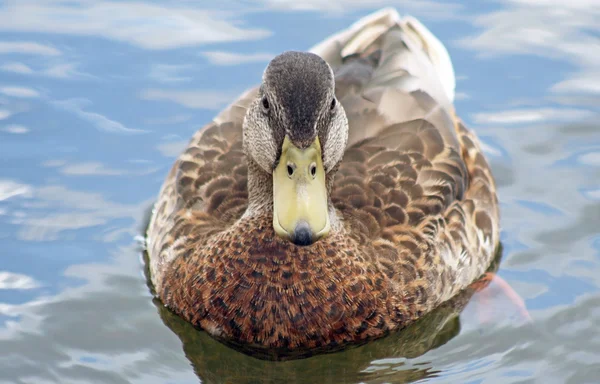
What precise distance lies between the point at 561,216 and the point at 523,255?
1.83 feet

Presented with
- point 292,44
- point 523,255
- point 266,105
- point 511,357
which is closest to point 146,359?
point 266,105

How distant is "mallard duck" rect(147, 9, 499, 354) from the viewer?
6172 millimetres

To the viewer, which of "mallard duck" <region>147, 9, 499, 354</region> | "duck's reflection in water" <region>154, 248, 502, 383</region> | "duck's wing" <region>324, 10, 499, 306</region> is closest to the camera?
"mallard duck" <region>147, 9, 499, 354</region>

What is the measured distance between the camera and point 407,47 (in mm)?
8438

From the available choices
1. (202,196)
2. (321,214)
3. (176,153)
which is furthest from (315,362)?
(176,153)

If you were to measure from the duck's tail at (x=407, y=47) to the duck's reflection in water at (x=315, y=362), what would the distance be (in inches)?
82.3

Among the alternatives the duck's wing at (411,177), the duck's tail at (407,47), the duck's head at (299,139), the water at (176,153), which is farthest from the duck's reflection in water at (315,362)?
the duck's tail at (407,47)

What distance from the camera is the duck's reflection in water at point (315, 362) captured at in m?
6.54

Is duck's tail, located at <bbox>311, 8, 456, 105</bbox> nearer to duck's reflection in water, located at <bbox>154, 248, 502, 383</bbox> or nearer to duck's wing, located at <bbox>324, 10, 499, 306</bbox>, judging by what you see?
duck's wing, located at <bbox>324, 10, 499, 306</bbox>

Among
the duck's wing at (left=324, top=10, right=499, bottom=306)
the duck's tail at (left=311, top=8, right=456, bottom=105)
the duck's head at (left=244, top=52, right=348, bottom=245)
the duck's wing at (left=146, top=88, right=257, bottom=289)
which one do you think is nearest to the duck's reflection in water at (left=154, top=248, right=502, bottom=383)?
the duck's wing at (left=324, top=10, right=499, bottom=306)

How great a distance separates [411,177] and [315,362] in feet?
4.57

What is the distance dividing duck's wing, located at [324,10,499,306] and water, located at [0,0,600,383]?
355mm

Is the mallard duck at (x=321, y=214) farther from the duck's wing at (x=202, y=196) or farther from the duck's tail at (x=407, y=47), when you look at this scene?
the duck's tail at (x=407, y=47)

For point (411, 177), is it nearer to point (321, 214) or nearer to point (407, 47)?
point (321, 214)
